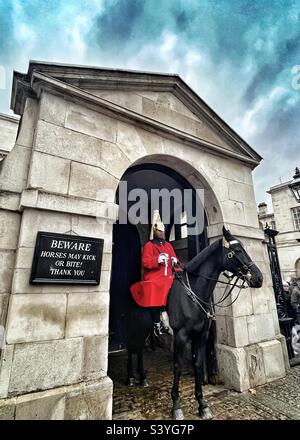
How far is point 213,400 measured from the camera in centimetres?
366

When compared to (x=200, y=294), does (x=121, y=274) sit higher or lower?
higher

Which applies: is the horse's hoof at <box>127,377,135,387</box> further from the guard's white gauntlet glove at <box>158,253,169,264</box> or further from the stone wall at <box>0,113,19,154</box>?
the stone wall at <box>0,113,19,154</box>

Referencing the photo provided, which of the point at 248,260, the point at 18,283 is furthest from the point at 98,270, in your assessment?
the point at 248,260

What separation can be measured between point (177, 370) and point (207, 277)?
1.49 m

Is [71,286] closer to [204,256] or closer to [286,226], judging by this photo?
[204,256]

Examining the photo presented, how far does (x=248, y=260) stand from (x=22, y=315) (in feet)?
10.8

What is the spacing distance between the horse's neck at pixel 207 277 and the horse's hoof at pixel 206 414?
1.53m

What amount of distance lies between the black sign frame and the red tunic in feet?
3.47

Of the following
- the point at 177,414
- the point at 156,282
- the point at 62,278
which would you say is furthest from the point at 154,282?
the point at 177,414

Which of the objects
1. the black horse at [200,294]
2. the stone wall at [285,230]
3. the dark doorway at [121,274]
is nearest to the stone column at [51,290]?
the black horse at [200,294]

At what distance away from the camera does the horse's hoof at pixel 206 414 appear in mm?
3125

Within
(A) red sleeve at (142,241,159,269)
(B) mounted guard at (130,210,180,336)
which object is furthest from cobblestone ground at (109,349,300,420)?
(A) red sleeve at (142,241,159,269)

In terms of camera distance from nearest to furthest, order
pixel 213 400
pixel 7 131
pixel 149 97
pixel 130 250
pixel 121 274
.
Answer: pixel 213 400 < pixel 149 97 < pixel 121 274 < pixel 130 250 < pixel 7 131

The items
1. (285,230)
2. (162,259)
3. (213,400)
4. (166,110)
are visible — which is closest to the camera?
(213,400)
